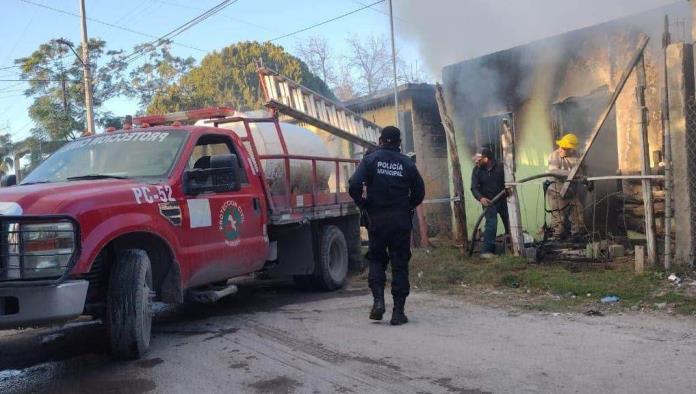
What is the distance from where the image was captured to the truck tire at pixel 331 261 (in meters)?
7.71

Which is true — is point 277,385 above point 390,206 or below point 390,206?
below

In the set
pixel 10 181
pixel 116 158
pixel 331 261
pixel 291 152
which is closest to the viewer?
pixel 116 158

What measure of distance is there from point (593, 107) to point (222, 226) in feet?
22.8

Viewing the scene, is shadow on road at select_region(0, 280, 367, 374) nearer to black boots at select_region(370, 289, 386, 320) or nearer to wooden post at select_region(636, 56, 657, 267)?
black boots at select_region(370, 289, 386, 320)

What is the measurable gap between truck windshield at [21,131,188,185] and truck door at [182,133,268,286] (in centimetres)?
26

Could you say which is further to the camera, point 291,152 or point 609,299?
point 291,152

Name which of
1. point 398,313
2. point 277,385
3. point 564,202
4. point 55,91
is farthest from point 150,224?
point 55,91

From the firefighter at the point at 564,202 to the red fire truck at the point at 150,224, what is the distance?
327 cm

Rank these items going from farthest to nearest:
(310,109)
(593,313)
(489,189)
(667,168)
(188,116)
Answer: (310,109)
(489,189)
(188,116)
(667,168)
(593,313)

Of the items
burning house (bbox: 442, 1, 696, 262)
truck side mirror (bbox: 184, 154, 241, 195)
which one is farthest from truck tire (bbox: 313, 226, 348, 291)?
burning house (bbox: 442, 1, 696, 262)

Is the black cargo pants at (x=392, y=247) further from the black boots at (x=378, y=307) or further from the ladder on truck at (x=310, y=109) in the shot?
the ladder on truck at (x=310, y=109)

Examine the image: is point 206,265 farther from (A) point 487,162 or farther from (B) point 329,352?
(A) point 487,162

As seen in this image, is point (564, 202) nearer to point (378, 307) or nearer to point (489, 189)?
point (489, 189)

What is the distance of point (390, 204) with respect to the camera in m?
5.56
